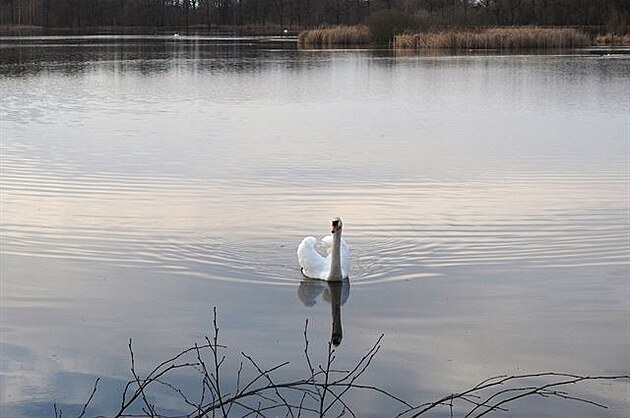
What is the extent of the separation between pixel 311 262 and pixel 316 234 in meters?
1.08

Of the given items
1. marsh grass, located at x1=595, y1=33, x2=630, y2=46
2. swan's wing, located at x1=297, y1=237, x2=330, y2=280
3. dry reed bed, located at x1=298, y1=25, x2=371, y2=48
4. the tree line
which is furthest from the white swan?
the tree line

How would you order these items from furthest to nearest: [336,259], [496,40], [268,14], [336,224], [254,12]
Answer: [268,14] < [254,12] < [496,40] < [336,259] < [336,224]

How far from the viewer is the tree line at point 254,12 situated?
5284 cm

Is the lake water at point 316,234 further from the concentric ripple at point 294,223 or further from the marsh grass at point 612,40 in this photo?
the marsh grass at point 612,40

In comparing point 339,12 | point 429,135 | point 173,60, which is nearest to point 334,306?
point 429,135

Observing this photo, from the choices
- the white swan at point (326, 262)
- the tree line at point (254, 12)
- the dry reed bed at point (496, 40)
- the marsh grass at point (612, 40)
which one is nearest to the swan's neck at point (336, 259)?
the white swan at point (326, 262)

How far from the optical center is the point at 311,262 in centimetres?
662

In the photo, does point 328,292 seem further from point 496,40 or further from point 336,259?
point 496,40

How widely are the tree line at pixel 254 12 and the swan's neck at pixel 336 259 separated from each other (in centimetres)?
4709

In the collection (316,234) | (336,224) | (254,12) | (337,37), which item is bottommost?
(316,234)

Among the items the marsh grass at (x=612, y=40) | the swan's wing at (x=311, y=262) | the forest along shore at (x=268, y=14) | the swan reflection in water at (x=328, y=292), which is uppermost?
the forest along shore at (x=268, y=14)

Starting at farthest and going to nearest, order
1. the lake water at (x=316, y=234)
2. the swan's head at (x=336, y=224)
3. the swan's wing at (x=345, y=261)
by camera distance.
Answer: the swan's wing at (x=345, y=261)
the swan's head at (x=336, y=224)
the lake water at (x=316, y=234)

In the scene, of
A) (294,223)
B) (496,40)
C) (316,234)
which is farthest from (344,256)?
(496,40)

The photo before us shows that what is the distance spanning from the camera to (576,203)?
8836mm
